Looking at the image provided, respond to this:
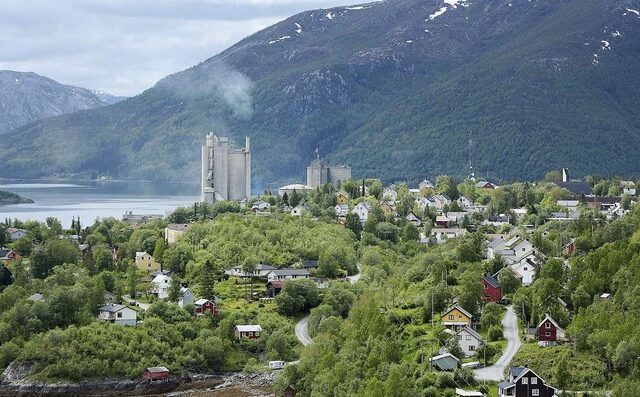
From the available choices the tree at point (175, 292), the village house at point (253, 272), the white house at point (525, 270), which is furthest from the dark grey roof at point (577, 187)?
the tree at point (175, 292)

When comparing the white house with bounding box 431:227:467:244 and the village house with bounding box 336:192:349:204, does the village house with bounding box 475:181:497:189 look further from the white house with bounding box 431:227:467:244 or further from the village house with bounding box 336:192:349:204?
the white house with bounding box 431:227:467:244

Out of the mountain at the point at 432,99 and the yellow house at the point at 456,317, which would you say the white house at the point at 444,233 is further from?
the mountain at the point at 432,99

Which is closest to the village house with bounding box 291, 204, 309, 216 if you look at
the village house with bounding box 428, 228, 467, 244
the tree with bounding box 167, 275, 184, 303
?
the village house with bounding box 428, 228, 467, 244

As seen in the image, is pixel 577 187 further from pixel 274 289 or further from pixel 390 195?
pixel 274 289

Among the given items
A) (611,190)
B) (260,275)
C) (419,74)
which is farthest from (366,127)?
(260,275)

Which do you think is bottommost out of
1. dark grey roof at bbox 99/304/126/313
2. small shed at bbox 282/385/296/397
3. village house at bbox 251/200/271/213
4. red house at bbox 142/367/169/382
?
red house at bbox 142/367/169/382

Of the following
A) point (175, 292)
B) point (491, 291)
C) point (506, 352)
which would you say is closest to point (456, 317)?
point (491, 291)

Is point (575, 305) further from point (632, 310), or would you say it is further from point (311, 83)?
point (311, 83)
